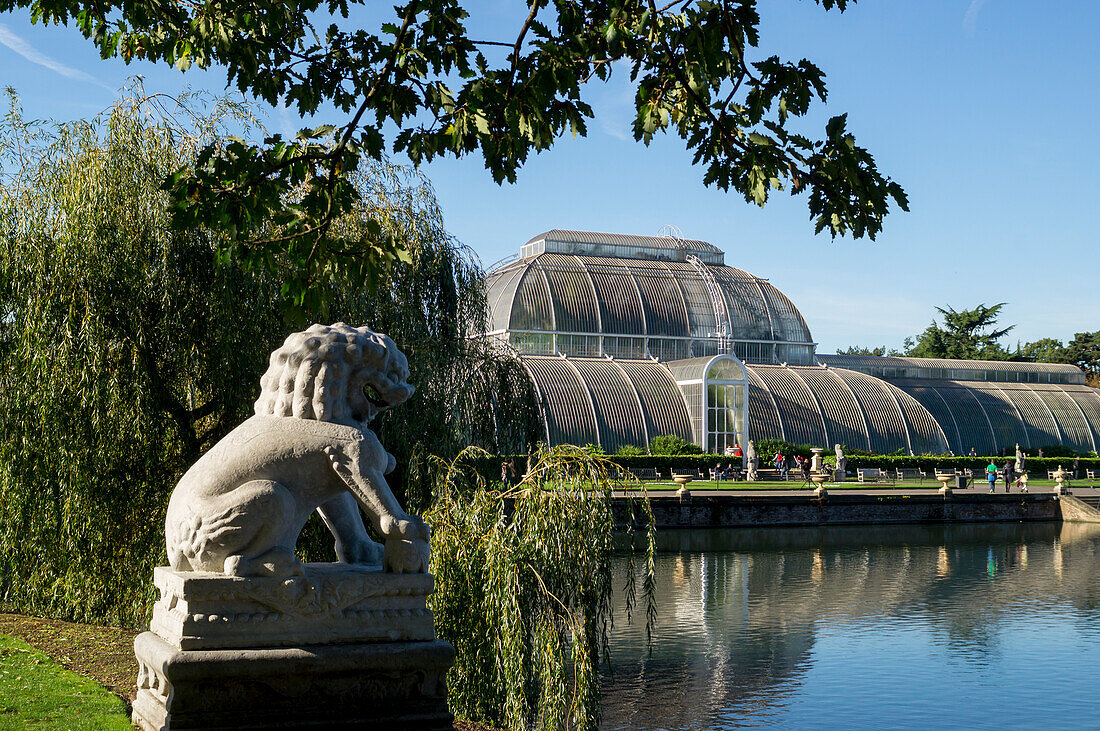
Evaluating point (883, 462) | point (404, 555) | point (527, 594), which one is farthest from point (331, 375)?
point (883, 462)

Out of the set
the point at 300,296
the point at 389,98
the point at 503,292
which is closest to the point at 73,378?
the point at 300,296

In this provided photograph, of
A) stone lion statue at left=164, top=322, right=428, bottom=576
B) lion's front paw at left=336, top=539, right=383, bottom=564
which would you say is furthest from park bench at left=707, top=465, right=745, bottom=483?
stone lion statue at left=164, top=322, right=428, bottom=576

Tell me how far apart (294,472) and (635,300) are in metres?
47.0

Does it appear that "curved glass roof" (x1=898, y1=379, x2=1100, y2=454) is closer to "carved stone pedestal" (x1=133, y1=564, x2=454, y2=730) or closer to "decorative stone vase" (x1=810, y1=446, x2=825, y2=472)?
"decorative stone vase" (x1=810, y1=446, x2=825, y2=472)

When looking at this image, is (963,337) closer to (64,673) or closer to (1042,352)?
(1042,352)

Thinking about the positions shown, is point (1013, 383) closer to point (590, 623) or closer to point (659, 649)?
point (659, 649)

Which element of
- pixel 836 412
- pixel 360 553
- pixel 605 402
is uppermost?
pixel 605 402

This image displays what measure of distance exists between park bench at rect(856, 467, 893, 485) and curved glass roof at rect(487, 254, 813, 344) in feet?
36.5

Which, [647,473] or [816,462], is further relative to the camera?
[816,462]

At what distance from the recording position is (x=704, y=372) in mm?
45906

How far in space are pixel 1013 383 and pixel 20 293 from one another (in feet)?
196

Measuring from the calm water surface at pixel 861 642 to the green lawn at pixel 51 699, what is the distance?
18.2 feet

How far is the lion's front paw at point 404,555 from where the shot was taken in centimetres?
461

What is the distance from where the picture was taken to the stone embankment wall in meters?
29.3
